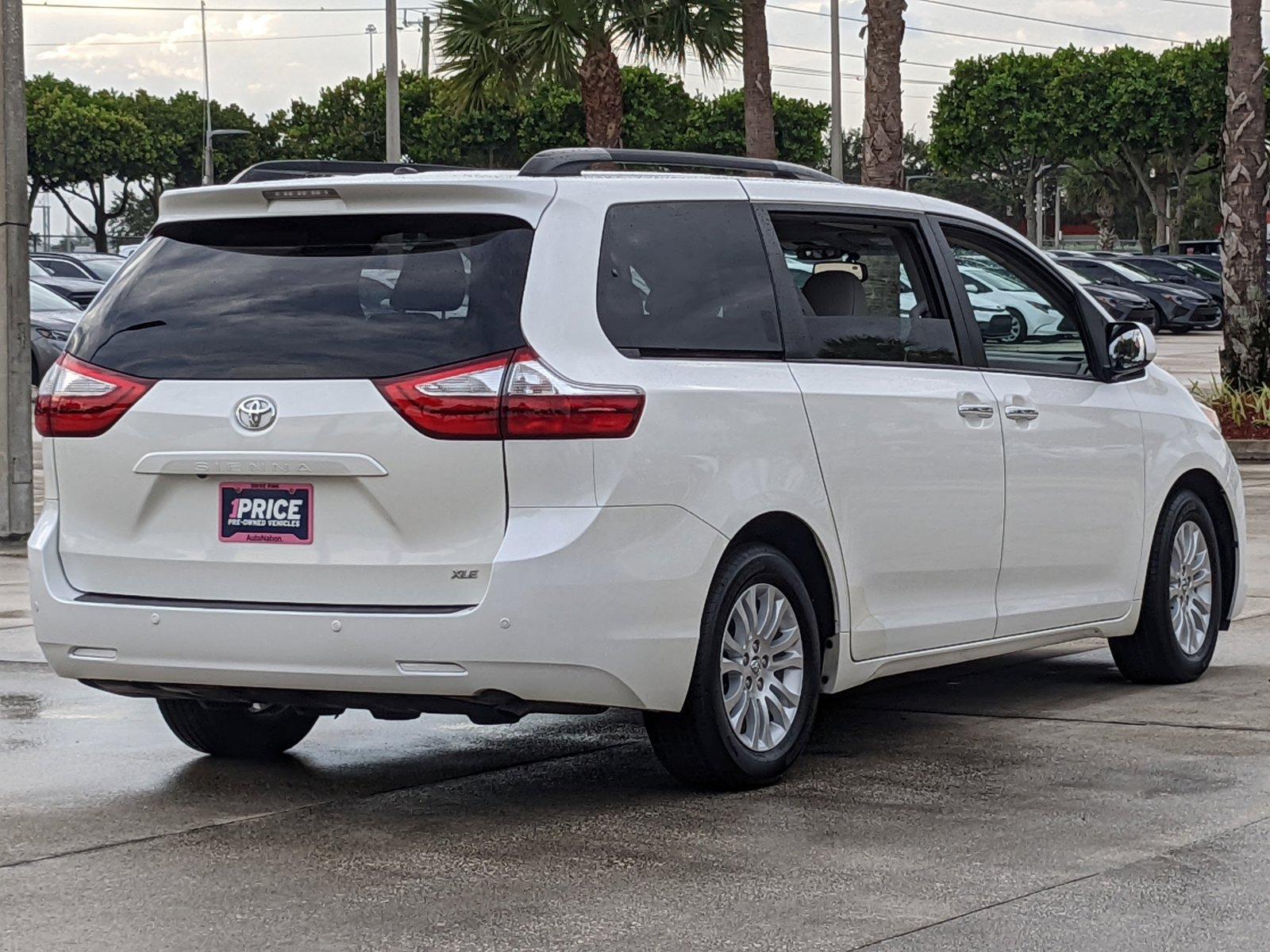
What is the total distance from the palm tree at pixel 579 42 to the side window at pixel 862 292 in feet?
59.2

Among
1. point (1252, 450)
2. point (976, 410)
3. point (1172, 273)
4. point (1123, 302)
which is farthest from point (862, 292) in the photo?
point (1172, 273)

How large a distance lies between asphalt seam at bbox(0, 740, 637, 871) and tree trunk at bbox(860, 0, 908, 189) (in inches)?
493

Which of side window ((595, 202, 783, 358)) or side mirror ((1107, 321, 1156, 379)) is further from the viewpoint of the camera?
side mirror ((1107, 321, 1156, 379))

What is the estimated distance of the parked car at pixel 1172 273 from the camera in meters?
44.4

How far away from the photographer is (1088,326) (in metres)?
7.71

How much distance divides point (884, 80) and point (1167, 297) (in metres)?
24.6

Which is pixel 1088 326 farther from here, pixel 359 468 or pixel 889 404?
pixel 359 468

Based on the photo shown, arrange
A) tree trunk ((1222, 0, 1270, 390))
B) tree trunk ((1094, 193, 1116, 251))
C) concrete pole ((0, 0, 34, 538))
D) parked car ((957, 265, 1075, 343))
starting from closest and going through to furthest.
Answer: parked car ((957, 265, 1075, 343)) < concrete pole ((0, 0, 34, 538)) < tree trunk ((1222, 0, 1270, 390)) < tree trunk ((1094, 193, 1116, 251))

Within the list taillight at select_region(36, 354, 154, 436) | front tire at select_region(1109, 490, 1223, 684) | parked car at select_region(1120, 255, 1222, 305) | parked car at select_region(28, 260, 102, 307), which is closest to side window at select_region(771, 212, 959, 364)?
front tire at select_region(1109, 490, 1223, 684)

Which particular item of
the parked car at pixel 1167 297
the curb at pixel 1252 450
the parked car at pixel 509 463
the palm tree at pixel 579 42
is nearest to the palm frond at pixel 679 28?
the palm tree at pixel 579 42

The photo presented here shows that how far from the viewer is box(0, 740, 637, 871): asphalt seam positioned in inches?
215

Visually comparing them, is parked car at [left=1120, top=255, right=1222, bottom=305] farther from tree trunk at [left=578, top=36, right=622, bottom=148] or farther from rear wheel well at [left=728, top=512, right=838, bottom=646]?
rear wheel well at [left=728, top=512, right=838, bottom=646]

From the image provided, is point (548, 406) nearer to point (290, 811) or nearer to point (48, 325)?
point (290, 811)

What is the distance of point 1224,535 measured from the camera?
8.34m
